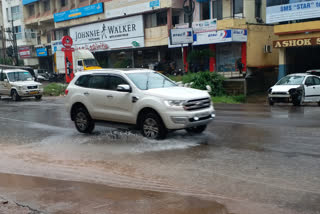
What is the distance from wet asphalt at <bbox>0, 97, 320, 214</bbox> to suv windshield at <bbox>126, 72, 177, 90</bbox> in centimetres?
142

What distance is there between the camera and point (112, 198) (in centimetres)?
557

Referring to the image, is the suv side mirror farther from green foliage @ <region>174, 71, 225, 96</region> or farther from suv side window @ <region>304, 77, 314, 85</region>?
green foliage @ <region>174, 71, 225, 96</region>

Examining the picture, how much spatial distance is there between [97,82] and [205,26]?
75.6ft

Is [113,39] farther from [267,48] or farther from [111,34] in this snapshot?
[267,48]

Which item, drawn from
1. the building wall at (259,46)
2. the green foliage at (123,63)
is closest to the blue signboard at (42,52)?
the green foliage at (123,63)

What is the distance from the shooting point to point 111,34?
42.9 meters

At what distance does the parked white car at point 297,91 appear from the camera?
18.6 meters

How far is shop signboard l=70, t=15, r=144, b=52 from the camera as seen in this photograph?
3950 cm

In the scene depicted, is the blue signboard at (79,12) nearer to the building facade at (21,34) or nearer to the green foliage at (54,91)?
the building facade at (21,34)

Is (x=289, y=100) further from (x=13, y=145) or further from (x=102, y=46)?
(x=102, y=46)

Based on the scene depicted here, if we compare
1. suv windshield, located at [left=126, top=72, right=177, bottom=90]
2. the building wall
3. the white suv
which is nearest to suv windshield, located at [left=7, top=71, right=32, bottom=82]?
the white suv

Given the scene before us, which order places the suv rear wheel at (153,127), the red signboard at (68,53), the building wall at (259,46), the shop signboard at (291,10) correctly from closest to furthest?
the suv rear wheel at (153,127) < the shop signboard at (291,10) < the red signboard at (68,53) < the building wall at (259,46)

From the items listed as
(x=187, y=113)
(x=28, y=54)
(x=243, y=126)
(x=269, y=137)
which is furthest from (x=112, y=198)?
(x=28, y=54)

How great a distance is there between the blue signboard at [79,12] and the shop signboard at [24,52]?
11213mm
